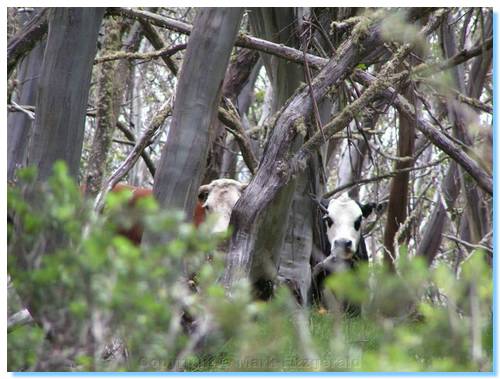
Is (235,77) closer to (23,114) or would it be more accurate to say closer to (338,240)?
(23,114)

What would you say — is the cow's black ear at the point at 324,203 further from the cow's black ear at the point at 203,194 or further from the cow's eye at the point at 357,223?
the cow's black ear at the point at 203,194

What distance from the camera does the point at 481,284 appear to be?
2389 mm

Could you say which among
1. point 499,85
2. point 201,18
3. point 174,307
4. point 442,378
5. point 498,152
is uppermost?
point 201,18

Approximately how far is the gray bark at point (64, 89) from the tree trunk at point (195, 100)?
0.43 metres

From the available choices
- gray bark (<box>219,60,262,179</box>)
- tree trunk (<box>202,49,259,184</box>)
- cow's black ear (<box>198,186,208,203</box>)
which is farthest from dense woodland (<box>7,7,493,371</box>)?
gray bark (<box>219,60,262,179</box>)

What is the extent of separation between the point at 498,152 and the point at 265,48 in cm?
169

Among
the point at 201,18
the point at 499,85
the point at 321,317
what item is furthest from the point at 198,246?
the point at 321,317

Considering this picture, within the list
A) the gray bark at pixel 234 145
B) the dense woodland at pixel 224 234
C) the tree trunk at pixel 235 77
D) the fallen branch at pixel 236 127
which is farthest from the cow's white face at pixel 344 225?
the gray bark at pixel 234 145

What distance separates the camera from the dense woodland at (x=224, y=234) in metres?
2.32

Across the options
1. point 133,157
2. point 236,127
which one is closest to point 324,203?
point 236,127

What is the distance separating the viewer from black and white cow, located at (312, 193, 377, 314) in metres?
6.23

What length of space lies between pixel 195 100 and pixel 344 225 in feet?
10.3

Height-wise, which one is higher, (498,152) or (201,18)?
(201,18)

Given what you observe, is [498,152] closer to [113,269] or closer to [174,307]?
[174,307]
